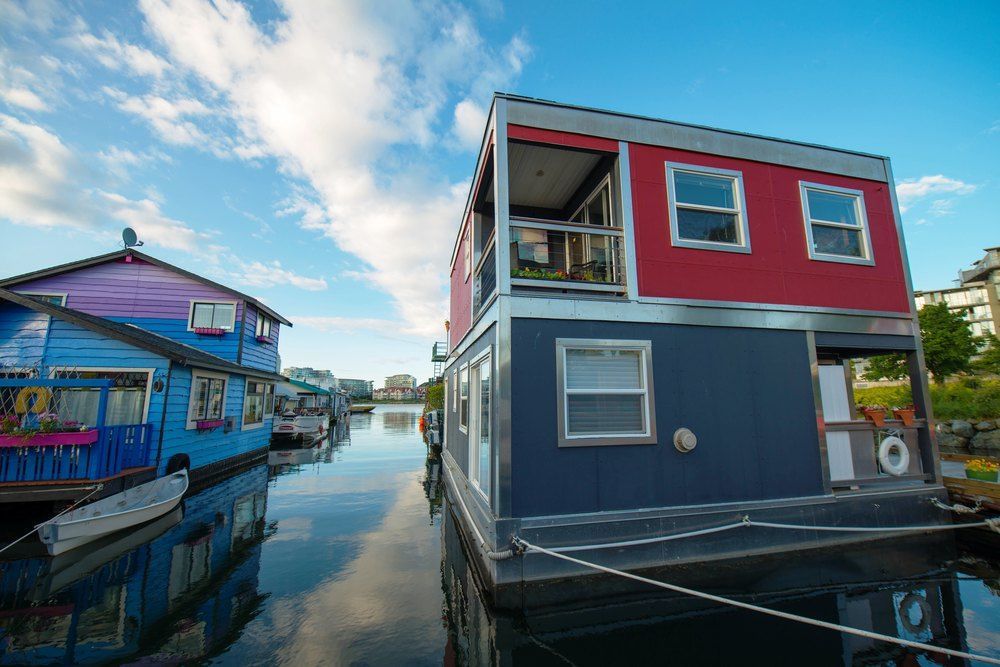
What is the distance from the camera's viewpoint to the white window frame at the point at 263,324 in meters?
16.8

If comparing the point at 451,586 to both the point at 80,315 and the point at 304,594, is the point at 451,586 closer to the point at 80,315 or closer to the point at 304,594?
the point at 304,594

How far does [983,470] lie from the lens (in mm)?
6906

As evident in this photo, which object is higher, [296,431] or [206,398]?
[206,398]

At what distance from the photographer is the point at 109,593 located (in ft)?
16.3

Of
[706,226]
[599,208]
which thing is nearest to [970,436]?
[706,226]

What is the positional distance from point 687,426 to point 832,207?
549 centimetres

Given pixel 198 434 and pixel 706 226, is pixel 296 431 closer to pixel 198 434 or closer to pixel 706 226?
pixel 198 434

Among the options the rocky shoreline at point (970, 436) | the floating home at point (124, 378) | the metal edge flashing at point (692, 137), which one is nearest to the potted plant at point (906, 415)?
the metal edge flashing at point (692, 137)

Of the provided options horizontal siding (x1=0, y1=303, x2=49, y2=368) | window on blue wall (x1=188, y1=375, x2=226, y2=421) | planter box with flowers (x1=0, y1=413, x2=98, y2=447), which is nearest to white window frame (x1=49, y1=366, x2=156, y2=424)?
horizontal siding (x1=0, y1=303, x2=49, y2=368)

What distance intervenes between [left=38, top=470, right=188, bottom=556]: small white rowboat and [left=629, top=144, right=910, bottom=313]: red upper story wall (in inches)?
371

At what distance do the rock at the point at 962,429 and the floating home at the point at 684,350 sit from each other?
11456mm

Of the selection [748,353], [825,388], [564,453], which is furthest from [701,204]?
[564,453]

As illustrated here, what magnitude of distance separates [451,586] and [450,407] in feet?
24.4

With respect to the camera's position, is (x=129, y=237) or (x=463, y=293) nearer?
(x=463, y=293)
